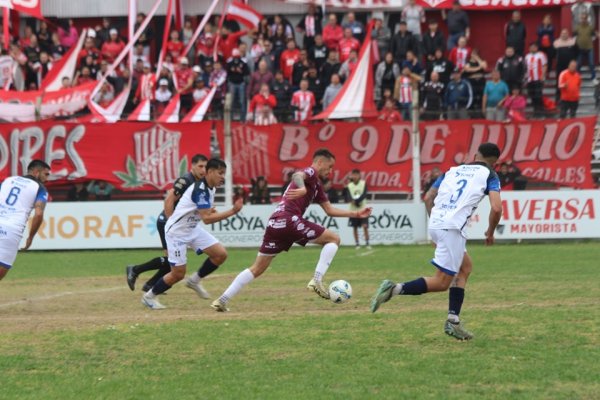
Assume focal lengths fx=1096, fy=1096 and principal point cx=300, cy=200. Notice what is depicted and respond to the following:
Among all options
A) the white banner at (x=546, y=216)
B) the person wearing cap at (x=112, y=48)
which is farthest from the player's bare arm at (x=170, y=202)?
the person wearing cap at (x=112, y=48)

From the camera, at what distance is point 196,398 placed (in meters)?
8.45

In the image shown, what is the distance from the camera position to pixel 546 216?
92.2 ft

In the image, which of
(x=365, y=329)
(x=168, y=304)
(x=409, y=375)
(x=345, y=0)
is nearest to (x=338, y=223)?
(x=345, y=0)

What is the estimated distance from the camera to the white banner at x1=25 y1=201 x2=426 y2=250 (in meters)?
28.5

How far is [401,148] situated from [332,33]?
531 centimetres

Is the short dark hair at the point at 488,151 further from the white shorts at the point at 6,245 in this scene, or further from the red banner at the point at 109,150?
the red banner at the point at 109,150

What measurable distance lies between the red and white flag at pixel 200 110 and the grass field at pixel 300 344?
1154cm

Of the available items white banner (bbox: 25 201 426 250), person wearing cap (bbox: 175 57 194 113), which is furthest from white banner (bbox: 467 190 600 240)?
person wearing cap (bbox: 175 57 194 113)

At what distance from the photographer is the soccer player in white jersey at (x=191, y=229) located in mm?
14648

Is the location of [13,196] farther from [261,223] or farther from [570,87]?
[570,87]

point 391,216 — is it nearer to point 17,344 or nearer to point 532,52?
point 532,52

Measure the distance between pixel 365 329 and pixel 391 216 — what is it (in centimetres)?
1697

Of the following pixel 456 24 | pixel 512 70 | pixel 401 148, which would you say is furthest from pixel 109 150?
pixel 512 70

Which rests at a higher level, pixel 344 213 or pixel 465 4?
pixel 465 4
